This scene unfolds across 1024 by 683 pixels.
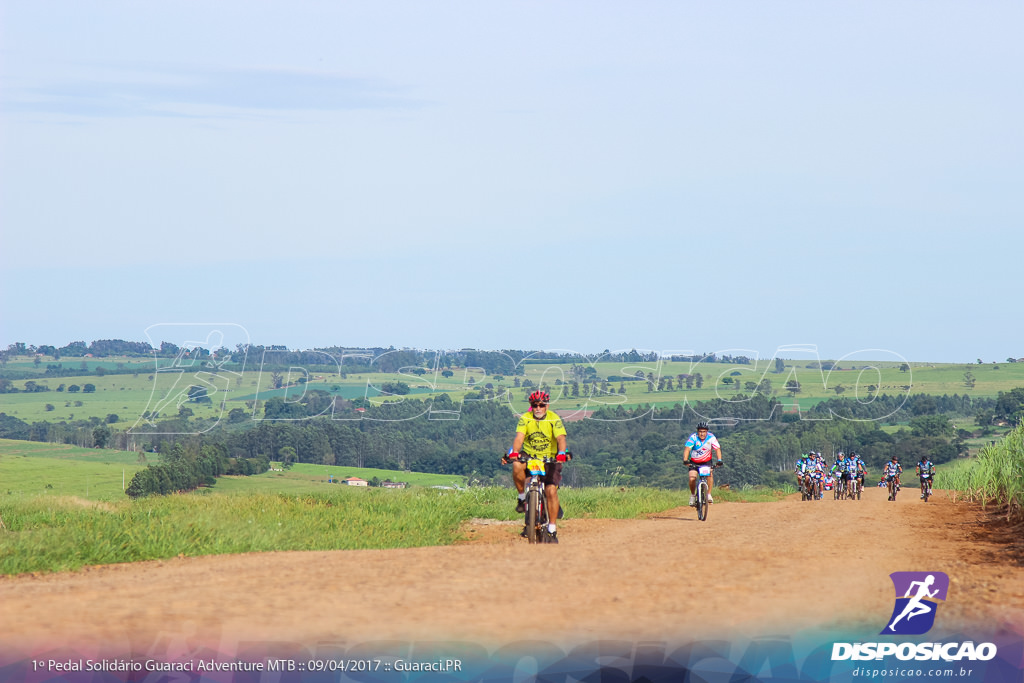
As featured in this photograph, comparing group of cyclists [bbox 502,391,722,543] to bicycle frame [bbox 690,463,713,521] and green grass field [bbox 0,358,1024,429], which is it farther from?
green grass field [bbox 0,358,1024,429]

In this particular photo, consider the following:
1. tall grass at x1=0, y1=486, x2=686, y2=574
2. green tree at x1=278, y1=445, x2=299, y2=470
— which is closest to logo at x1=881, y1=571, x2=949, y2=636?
tall grass at x1=0, y1=486, x2=686, y2=574

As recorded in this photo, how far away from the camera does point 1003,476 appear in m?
18.3

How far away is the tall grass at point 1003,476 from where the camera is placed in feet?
54.2

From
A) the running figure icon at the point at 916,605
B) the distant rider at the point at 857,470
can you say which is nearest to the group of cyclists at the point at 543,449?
the running figure icon at the point at 916,605

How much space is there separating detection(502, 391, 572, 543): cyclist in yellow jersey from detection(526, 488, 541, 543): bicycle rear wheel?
16 cm

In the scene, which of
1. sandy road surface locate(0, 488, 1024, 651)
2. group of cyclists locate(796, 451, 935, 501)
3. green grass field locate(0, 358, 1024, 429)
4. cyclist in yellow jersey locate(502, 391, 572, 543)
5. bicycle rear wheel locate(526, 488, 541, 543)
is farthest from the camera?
green grass field locate(0, 358, 1024, 429)

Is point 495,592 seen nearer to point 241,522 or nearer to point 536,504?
point 536,504

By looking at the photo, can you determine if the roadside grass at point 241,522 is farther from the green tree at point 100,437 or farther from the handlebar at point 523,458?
the green tree at point 100,437

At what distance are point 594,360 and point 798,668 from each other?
626 ft

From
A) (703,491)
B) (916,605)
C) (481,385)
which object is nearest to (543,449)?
(916,605)

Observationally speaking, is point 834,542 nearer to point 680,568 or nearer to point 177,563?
point 680,568

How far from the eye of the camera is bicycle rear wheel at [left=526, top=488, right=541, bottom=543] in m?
14.1

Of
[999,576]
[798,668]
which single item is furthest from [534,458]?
[798,668]

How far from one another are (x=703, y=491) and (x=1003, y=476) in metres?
5.31
